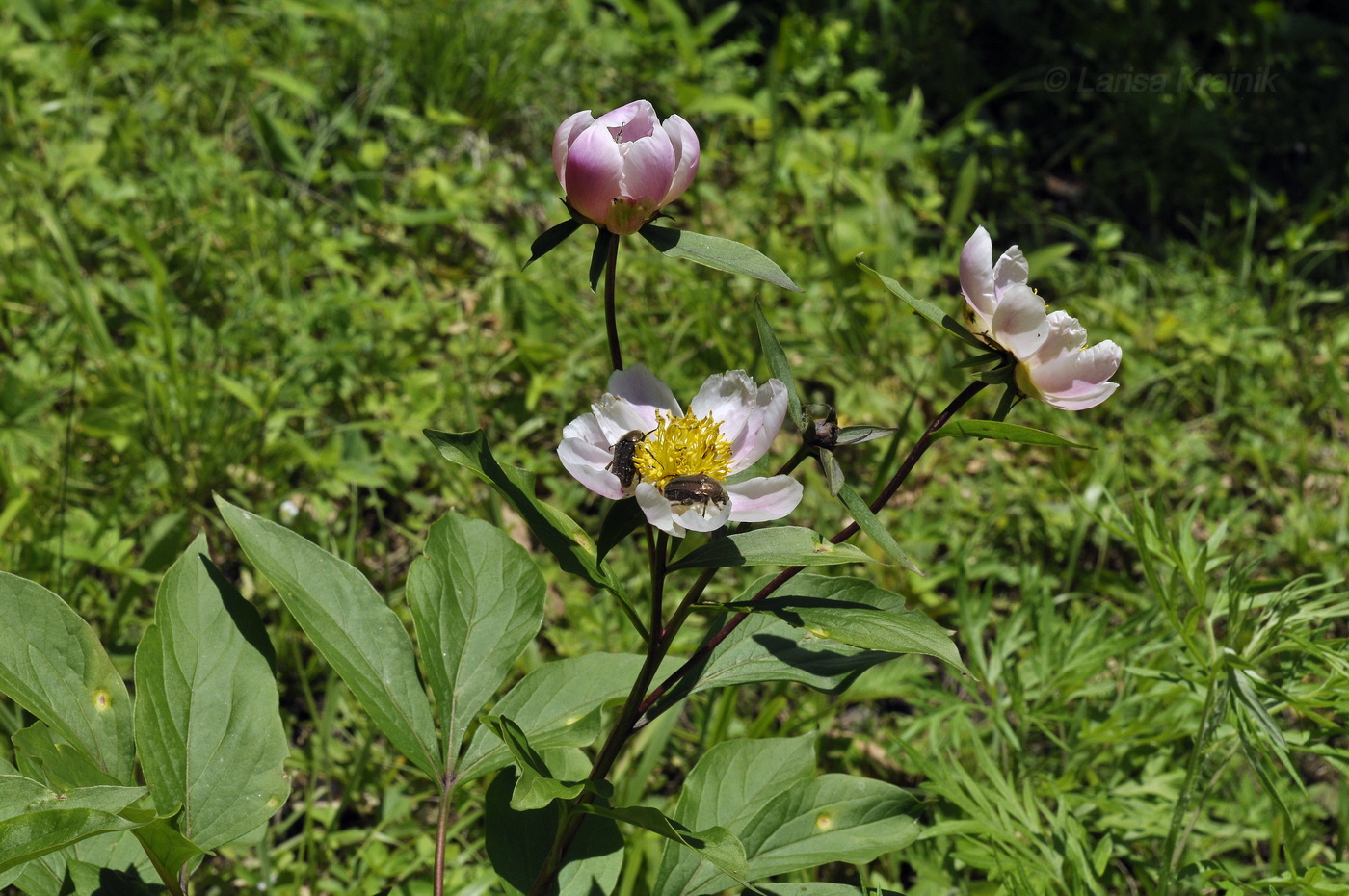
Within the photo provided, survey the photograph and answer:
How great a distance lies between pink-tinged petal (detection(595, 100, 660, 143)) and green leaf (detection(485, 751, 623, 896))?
730 mm

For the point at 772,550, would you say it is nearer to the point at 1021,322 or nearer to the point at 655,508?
the point at 655,508

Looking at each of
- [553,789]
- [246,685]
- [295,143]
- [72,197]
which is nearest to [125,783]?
[246,685]

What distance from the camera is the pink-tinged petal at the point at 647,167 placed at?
102 cm

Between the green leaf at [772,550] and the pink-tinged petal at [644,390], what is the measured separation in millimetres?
185

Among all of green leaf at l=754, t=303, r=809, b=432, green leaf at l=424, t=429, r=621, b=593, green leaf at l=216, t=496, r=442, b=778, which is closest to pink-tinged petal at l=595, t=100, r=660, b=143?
green leaf at l=754, t=303, r=809, b=432

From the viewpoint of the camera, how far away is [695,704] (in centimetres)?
212

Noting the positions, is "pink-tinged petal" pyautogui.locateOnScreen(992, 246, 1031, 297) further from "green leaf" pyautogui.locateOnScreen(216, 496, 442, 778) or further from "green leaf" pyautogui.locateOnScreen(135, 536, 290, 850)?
"green leaf" pyautogui.locateOnScreen(135, 536, 290, 850)

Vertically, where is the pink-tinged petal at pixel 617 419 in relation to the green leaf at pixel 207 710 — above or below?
above

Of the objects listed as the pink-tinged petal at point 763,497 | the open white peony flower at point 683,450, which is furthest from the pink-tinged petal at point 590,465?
the pink-tinged petal at point 763,497

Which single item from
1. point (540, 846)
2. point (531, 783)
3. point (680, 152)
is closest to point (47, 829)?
point (531, 783)

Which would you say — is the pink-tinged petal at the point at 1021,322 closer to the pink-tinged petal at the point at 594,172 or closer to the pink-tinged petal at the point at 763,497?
the pink-tinged petal at the point at 763,497

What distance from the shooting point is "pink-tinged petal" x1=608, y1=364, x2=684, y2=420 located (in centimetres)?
111

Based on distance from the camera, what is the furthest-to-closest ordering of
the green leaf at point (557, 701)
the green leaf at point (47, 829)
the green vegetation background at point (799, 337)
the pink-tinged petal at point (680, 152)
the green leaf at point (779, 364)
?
the green vegetation background at point (799, 337) < the green leaf at point (557, 701) < the pink-tinged petal at point (680, 152) < the green leaf at point (779, 364) < the green leaf at point (47, 829)

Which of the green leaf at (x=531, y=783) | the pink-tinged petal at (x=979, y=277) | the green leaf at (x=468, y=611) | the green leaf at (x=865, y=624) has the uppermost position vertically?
the pink-tinged petal at (x=979, y=277)
